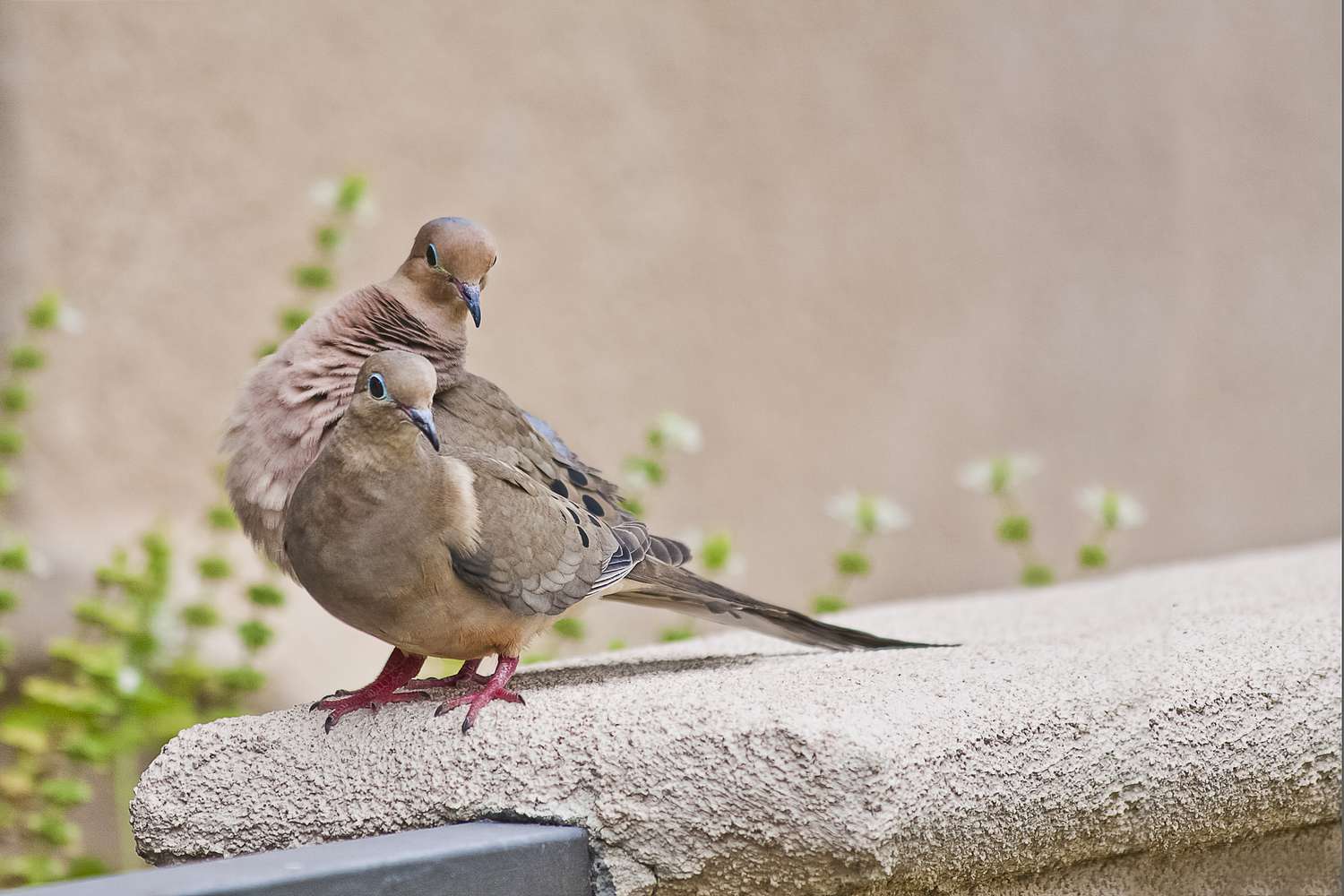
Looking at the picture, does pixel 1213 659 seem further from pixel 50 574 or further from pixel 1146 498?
pixel 1146 498

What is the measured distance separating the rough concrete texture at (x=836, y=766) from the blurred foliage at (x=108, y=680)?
111 centimetres

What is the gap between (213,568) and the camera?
2.89 meters

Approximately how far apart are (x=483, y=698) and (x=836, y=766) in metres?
0.43

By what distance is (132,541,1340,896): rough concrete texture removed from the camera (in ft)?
4.52

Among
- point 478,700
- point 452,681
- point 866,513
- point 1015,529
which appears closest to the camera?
point 478,700

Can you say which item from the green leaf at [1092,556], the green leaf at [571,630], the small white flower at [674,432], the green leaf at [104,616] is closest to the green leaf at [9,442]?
the green leaf at [104,616]

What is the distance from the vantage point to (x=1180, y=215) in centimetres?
579

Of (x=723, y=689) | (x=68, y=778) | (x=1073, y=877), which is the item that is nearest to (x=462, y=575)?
(x=723, y=689)

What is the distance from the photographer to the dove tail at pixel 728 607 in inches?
73.1

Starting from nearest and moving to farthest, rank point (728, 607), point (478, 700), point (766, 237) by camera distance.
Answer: point (478, 700) → point (728, 607) → point (766, 237)

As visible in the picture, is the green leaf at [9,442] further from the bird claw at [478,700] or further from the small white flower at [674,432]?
the bird claw at [478,700]

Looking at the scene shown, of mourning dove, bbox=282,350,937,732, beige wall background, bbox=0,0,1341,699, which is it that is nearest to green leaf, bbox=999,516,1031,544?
beige wall background, bbox=0,0,1341,699

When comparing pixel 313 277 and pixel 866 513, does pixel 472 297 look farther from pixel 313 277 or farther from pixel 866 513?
pixel 866 513

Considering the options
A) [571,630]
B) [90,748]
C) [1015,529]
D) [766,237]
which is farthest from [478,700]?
[766,237]
